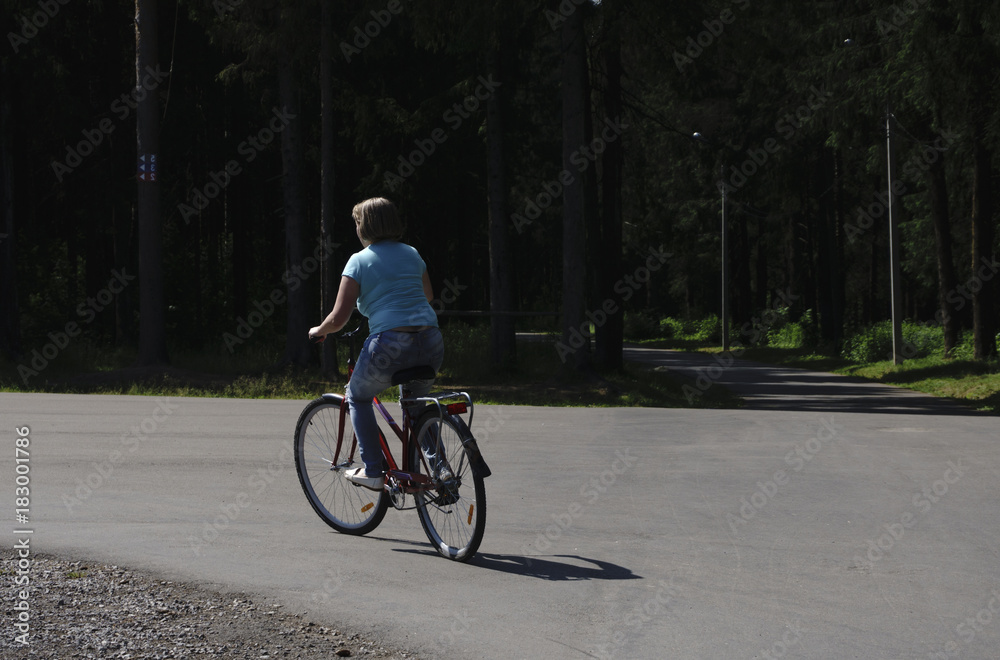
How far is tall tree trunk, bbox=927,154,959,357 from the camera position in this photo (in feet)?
111

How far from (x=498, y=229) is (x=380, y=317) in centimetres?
1776

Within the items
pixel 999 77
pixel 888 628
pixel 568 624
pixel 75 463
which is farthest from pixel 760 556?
pixel 999 77

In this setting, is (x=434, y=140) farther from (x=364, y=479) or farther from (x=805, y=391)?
(x=364, y=479)

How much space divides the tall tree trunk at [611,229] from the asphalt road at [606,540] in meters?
13.8

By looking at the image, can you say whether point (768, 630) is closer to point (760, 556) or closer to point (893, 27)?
point (760, 556)

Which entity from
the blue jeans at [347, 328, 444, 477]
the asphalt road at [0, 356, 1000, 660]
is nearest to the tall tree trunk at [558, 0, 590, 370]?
the asphalt road at [0, 356, 1000, 660]

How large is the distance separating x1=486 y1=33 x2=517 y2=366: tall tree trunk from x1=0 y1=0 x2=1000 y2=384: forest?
60 millimetres

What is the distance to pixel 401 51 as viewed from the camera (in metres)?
31.4

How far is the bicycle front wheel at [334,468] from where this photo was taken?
7023mm

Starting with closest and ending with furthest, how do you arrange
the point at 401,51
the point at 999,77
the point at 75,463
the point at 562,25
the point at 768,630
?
the point at 768,630, the point at 75,463, the point at 562,25, the point at 999,77, the point at 401,51

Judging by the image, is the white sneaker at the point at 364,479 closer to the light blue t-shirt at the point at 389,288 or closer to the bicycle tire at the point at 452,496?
the bicycle tire at the point at 452,496

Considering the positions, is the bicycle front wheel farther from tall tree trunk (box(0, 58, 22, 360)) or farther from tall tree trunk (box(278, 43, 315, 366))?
tall tree trunk (box(0, 58, 22, 360))

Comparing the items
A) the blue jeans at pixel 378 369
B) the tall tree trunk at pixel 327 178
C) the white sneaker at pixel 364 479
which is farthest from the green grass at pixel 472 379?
the blue jeans at pixel 378 369

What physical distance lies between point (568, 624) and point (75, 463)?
20.9 feet
